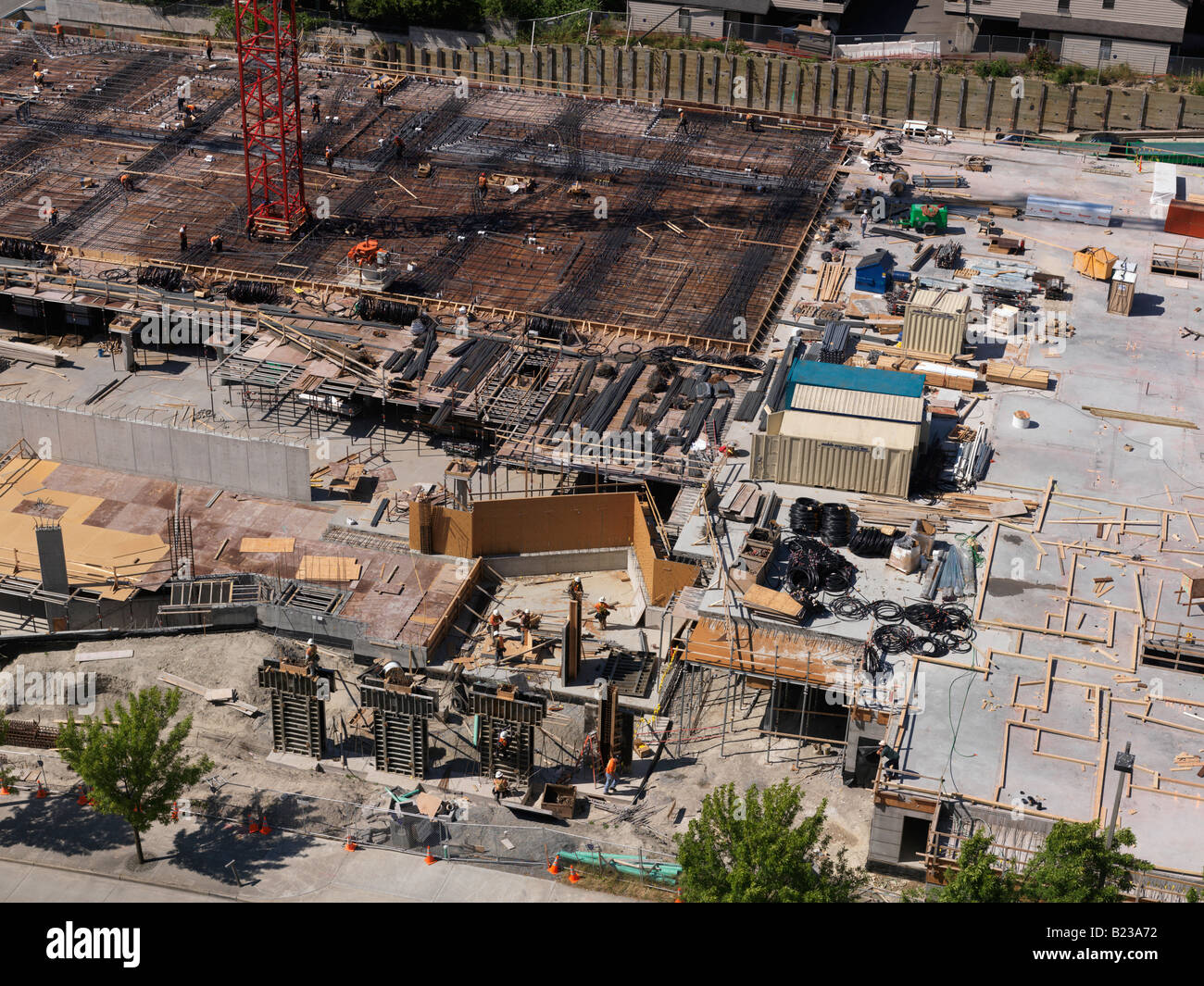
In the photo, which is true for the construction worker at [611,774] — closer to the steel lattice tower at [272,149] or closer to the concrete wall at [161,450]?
the concrete wall at [161,450]

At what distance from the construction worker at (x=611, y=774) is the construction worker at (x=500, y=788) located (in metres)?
3.32

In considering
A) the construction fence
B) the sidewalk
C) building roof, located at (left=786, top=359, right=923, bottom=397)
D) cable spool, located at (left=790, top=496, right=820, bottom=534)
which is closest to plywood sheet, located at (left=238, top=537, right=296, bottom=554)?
the sidewalk

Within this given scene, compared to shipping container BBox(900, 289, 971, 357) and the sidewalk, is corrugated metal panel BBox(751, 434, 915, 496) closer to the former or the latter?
shipping container BBox(900, 289, 971, 357)

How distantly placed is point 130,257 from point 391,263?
43.1ft

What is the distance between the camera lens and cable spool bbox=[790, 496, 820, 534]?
64500mm

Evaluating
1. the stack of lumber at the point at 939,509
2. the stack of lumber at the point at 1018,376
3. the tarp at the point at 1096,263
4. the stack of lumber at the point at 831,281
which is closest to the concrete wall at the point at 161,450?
the stack of lumber at the point at 939,509

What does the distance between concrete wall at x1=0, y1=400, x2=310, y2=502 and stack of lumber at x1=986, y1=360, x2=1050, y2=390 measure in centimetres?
2959

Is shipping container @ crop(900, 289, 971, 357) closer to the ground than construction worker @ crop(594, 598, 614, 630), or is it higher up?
higher up

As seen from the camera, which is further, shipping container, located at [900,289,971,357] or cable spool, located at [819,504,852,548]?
shipping container, located at [900,289,971,357]

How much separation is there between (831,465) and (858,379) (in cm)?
461

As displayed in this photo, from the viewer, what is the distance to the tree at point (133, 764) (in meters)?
53.2

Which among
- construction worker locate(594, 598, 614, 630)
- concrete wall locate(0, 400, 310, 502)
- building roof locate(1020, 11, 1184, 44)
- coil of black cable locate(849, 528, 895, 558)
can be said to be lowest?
construction worker locate(594, 598, 614, 630)

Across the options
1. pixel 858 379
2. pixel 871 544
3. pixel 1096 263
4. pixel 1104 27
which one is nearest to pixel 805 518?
pixel 871 544

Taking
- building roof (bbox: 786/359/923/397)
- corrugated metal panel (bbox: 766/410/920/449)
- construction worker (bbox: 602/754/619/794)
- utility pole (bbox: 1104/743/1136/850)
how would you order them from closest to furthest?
utility pole (bbox: 1104/743/1136/850) < construction worker (bbox: 602/754/619/794) < corrugated metal panel (bbox: 766/410/920/449) < building roof (bbox: 786/359/923/397)
